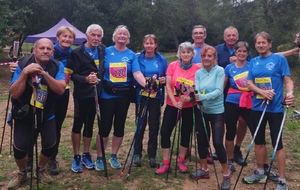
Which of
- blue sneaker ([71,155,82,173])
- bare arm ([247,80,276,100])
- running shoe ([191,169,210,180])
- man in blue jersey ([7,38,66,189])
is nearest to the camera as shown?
man in blue jersey ([7,38,66,189])

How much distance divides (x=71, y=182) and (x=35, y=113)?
119 centimetres

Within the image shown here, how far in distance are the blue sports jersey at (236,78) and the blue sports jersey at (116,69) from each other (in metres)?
1.36

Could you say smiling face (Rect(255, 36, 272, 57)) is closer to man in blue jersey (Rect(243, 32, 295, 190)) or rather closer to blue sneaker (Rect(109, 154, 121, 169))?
man in blue jersey (Rect(243, 32, 295, 190))

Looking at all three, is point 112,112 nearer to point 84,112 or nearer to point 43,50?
point 84,112

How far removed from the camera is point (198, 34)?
5207 millimetres

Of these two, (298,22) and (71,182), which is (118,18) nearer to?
(298,22)

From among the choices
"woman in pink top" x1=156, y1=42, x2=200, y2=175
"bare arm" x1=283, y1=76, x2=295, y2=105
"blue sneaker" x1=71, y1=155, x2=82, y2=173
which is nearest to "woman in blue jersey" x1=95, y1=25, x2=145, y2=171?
"woman in pink top" x1=156, y1=42, x2=200, y2=175

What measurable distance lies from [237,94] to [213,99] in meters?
0.70

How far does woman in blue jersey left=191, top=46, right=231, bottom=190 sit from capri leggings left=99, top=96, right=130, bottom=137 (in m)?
1.09

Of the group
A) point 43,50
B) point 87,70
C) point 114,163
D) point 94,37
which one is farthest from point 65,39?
point 114,163

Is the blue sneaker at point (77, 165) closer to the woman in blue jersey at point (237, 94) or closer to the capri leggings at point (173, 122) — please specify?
the capri leggings at point (173, 122)

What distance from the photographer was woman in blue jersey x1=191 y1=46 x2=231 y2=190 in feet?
14.3

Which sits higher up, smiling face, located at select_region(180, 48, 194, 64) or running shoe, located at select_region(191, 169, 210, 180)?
smiling face, located at select_region(180, 48, 194, 64)

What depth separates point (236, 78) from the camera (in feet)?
16.1
